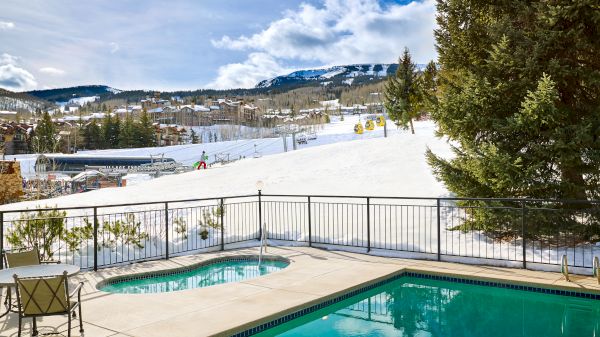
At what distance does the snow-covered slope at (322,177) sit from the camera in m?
20.5

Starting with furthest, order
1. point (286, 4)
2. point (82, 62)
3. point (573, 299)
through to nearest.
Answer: point (82, 62)
point (286, 4)
point (573, 299)

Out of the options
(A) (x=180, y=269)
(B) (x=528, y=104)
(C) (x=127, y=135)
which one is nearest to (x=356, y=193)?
(B) (x=528, y=104)

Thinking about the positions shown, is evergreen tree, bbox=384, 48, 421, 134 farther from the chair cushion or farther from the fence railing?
the chair cushion

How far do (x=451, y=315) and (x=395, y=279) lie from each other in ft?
5.46

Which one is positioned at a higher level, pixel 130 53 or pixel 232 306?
pixel 130 53

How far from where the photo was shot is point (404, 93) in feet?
129

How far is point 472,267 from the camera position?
948 cm

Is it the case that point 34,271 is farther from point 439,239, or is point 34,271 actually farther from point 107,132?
point 107,132

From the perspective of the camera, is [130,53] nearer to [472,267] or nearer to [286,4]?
[286,4]

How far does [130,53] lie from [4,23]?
6676 mm

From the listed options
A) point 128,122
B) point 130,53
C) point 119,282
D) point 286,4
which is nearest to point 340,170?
point 286,4

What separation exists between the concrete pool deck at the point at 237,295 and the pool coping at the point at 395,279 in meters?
0.02

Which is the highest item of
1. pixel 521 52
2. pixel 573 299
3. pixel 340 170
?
pixel 521 52

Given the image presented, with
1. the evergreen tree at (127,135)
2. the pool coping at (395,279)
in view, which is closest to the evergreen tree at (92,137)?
the evergreen tree at (127,135)
